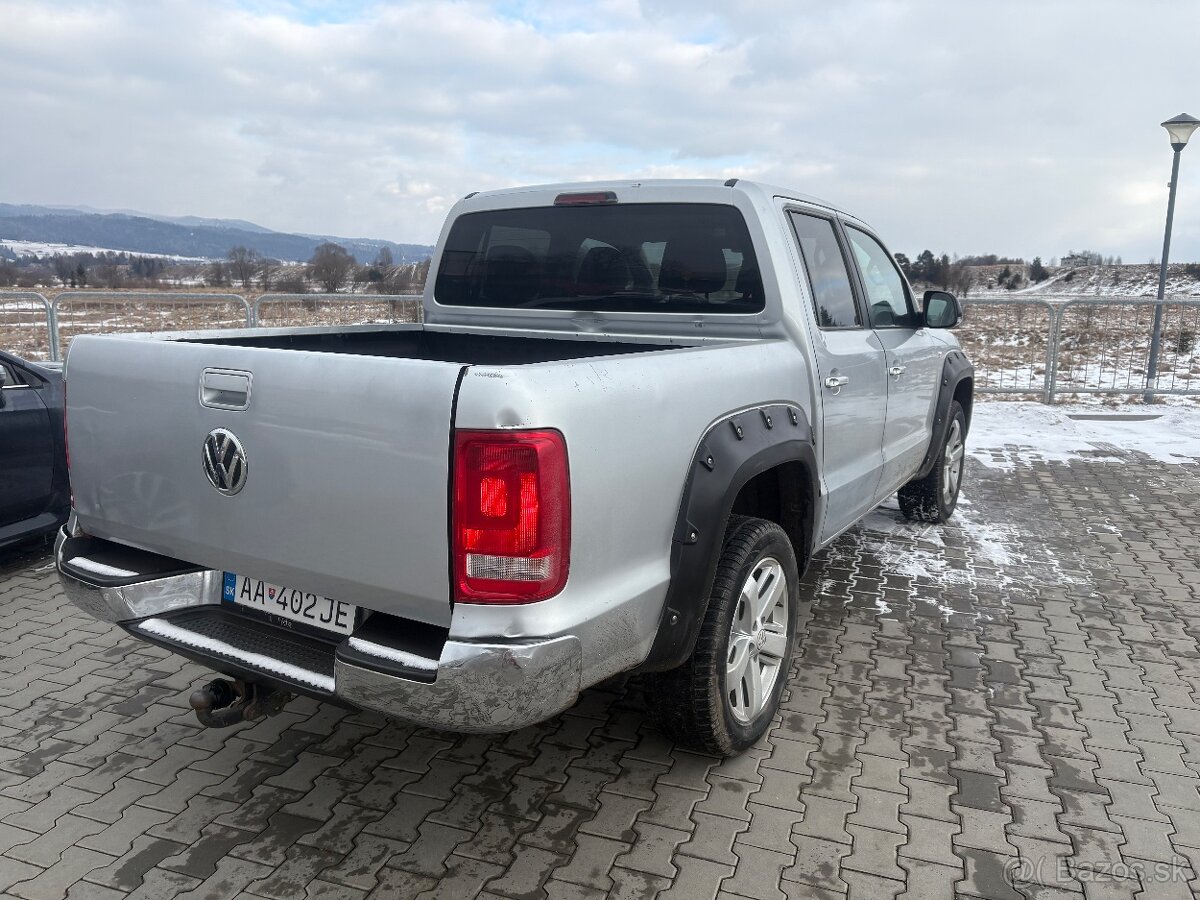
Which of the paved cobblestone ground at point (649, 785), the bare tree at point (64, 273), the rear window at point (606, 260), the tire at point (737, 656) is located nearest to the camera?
the paved cobblestone ground at point (649, 785)

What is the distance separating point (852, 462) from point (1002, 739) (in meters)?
1.30

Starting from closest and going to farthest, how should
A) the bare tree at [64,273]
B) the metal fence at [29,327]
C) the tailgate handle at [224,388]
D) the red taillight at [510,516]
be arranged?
the red taillight at [510,516] < the tailgate handle at [224,388] < the metal fence at [29,327] < the bare tree at [64,273]

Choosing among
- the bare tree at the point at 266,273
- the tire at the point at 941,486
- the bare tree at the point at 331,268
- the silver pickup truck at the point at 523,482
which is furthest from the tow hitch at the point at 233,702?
the bare tree at the point at 266,273

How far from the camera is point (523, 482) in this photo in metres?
2.04

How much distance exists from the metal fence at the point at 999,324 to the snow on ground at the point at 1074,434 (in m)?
0.73

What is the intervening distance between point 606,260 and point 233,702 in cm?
227

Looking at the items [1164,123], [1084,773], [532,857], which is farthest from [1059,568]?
[1164,123]

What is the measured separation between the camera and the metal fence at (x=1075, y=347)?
12523mm

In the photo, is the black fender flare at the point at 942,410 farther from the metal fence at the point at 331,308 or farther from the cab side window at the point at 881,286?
the metal fence at the point at 331,308

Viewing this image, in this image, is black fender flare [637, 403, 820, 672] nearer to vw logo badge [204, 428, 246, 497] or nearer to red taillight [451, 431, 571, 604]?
red taillight [451, 431, 571, 604]

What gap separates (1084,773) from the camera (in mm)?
3084

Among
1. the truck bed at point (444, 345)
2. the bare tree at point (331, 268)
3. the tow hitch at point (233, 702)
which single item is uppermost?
the bare tree at point (331, 268)

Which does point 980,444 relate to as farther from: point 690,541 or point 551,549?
point 551,549

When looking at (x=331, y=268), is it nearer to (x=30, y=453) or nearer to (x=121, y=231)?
(x=30, y=453)
